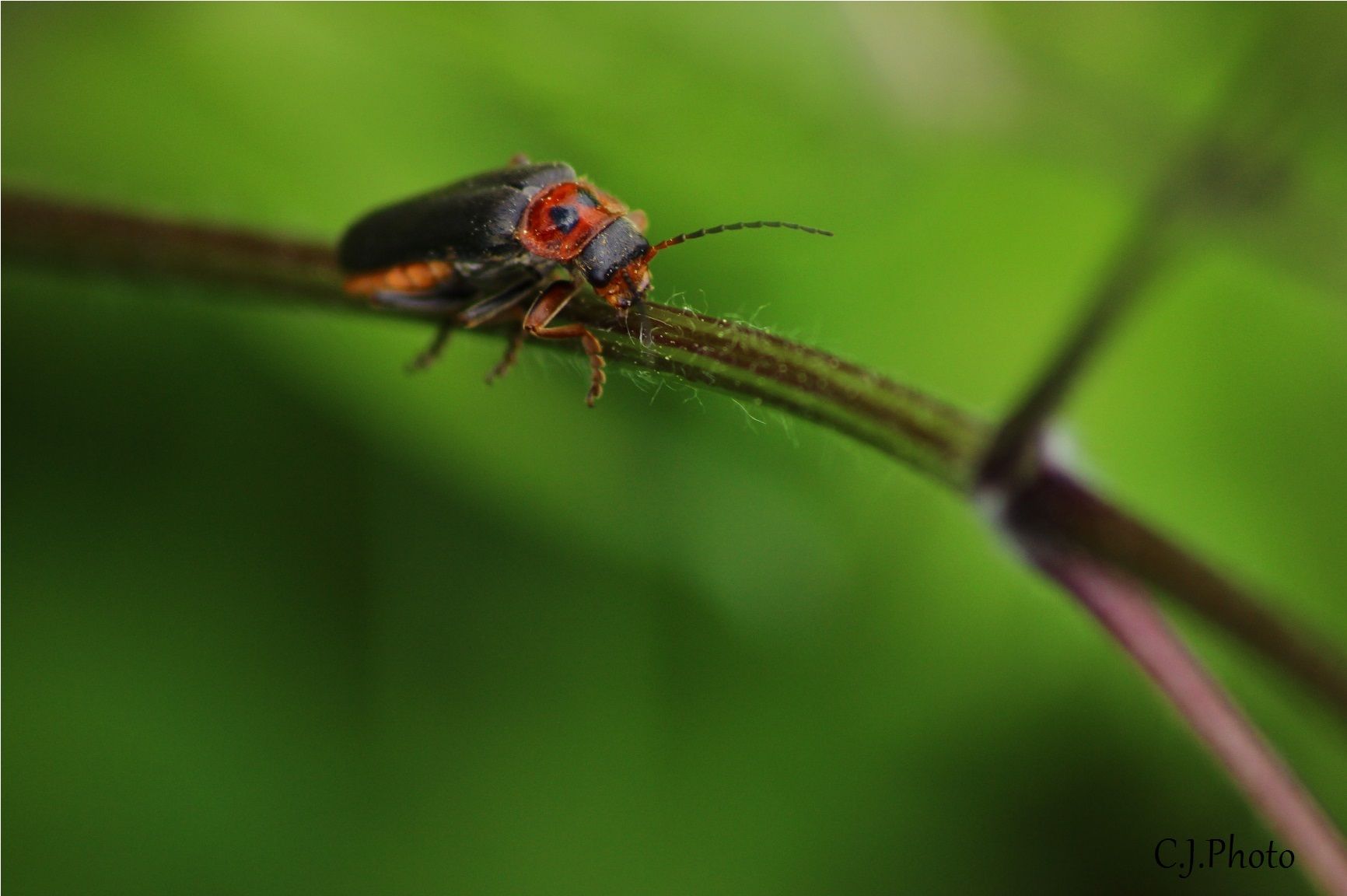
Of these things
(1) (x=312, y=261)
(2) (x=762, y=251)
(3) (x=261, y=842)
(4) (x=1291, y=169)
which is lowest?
(3) (x=261, y=842)

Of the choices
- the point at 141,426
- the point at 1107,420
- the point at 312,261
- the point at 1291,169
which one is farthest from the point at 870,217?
the point at 141,426

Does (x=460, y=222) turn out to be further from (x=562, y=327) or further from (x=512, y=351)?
(x=562, y=327)

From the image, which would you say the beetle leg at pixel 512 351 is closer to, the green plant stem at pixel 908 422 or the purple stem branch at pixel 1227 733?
the green plant stem at pixel 908 422

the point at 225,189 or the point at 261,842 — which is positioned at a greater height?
the point at 225,189

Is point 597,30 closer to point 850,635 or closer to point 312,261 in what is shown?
point 312,261

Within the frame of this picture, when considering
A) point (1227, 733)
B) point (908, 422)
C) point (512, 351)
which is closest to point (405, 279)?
point (512, 351)

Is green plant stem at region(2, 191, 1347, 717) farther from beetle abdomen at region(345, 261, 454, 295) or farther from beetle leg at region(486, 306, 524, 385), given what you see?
beetle leg at region(486, 306, 524, 385)

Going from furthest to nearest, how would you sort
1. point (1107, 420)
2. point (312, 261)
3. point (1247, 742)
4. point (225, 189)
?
point (1107, 420)
point (225, 189)
point (312, 261)
point (1247, 742)

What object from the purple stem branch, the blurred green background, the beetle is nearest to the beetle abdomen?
the beetle
